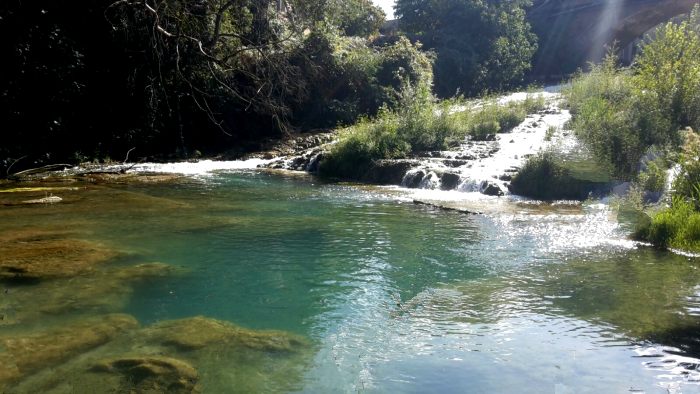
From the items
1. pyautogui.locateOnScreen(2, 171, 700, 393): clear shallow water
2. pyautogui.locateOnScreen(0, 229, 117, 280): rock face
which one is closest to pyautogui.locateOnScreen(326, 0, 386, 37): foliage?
pyautogui.locateOnScreen(2, 171, 700, 393): clear shallow water

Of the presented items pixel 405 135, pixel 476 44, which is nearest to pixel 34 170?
pixel 405 135

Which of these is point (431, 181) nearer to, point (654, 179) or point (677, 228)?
point (654, 179)

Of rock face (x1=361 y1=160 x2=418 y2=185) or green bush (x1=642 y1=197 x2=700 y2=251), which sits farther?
rock face (x1=361 y1=160 x2=418 y2=185)

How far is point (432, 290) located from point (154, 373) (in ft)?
11.1

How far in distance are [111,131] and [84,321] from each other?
16985 mm

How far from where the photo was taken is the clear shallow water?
453 cm

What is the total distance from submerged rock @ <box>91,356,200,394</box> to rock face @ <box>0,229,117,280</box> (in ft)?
9.21

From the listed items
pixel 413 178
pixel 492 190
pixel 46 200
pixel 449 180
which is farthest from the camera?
pixel 413 178

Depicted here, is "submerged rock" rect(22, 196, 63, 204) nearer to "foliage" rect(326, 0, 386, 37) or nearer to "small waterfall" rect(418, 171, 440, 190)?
"small waterfall" rect(418, 171, 440, 190)

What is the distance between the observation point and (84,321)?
5344mm

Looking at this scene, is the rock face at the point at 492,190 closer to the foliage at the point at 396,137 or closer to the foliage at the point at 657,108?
the foliage at the point at 657,108

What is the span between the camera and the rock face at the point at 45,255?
6.71 m

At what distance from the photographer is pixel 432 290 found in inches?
259

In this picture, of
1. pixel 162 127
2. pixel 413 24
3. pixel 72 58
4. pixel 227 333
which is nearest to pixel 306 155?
pixel 162 127
